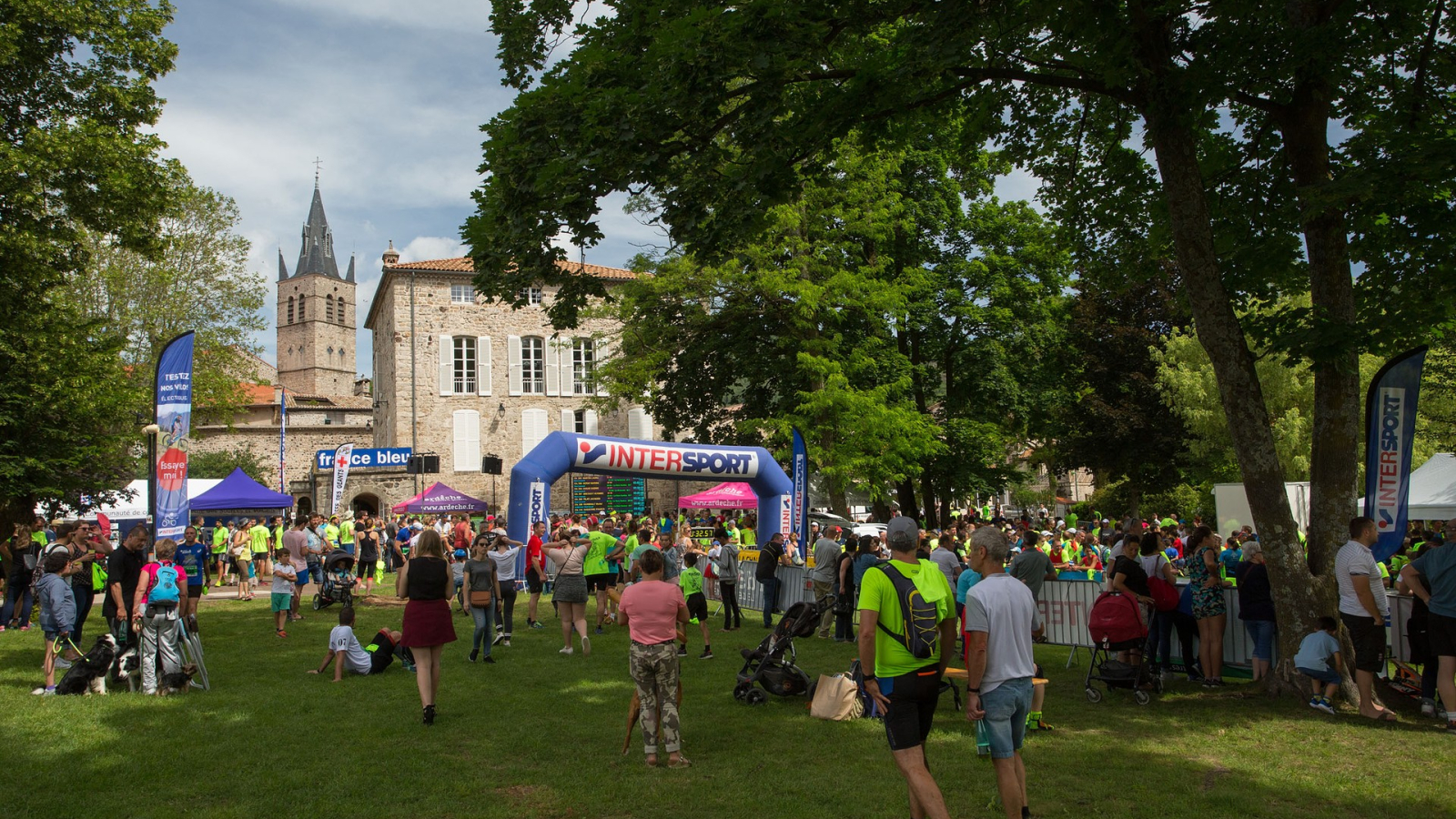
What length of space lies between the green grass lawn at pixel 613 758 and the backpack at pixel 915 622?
1.35 meters

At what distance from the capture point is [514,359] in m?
44.6

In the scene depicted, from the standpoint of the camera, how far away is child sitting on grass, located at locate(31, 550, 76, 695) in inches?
367

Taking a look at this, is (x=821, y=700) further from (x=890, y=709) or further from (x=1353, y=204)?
(x=1353, y=204)

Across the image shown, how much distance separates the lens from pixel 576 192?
7.92 metres

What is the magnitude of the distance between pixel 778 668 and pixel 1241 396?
4664mm

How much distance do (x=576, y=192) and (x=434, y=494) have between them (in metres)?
25.8

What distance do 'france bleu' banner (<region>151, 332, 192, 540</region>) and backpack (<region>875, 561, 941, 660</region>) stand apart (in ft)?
36.6

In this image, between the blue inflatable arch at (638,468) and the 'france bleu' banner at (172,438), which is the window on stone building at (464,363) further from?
the 'france bleu' banner at (172,438)

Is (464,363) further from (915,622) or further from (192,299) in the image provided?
(915,622)

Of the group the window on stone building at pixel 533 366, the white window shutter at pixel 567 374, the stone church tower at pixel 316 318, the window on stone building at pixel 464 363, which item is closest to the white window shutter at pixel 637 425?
the white window shutter at pixel 567 374

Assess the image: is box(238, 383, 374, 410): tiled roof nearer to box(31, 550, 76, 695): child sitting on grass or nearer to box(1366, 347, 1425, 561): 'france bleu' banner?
box(31, 550, 76, 695): child sitting on grass

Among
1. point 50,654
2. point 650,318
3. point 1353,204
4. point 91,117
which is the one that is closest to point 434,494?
point 650,318

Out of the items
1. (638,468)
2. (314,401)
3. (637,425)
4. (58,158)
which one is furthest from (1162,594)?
(314,401)

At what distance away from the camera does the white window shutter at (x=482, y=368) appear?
44.0m
